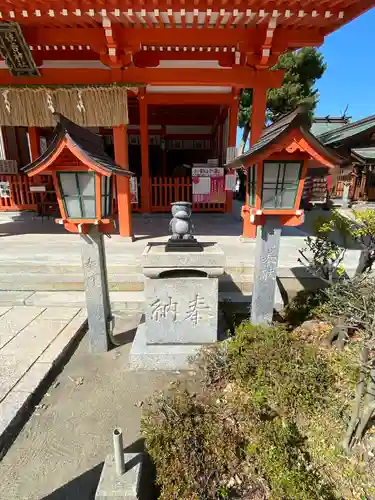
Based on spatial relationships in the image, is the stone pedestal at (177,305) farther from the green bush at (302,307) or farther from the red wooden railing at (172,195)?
the red wooden railing at (172,195)

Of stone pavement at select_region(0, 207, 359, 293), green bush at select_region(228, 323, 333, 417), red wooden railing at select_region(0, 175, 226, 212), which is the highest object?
red wooden railing at select_region(0, 175, 226, 212)

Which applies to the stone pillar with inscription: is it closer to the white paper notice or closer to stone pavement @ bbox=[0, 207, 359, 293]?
stone pavement @ bbox=[0, 207, 359, 293]

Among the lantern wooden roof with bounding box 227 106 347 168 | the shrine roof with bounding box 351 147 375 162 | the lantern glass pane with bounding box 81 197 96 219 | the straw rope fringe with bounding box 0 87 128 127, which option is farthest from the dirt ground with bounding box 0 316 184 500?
the shrine roof with bounding box 351 147 375 162

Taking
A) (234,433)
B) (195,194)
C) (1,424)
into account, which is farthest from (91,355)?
(195,194)

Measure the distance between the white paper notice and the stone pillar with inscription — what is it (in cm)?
619

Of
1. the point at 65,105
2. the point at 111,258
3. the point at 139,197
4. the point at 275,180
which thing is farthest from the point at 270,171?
the point at 139,197

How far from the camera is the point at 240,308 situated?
202 inches

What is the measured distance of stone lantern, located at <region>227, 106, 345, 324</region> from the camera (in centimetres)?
313

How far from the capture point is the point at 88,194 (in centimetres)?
352

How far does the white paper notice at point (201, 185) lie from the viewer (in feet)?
32.0

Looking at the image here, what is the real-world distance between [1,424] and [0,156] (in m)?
10.8

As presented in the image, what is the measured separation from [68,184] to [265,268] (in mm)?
2945

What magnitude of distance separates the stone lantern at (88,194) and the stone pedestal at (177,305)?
70 cm

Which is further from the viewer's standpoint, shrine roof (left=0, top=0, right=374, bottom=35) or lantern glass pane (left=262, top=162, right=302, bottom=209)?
shrine roof (left=0, top=0, right=374, bottom=35)
